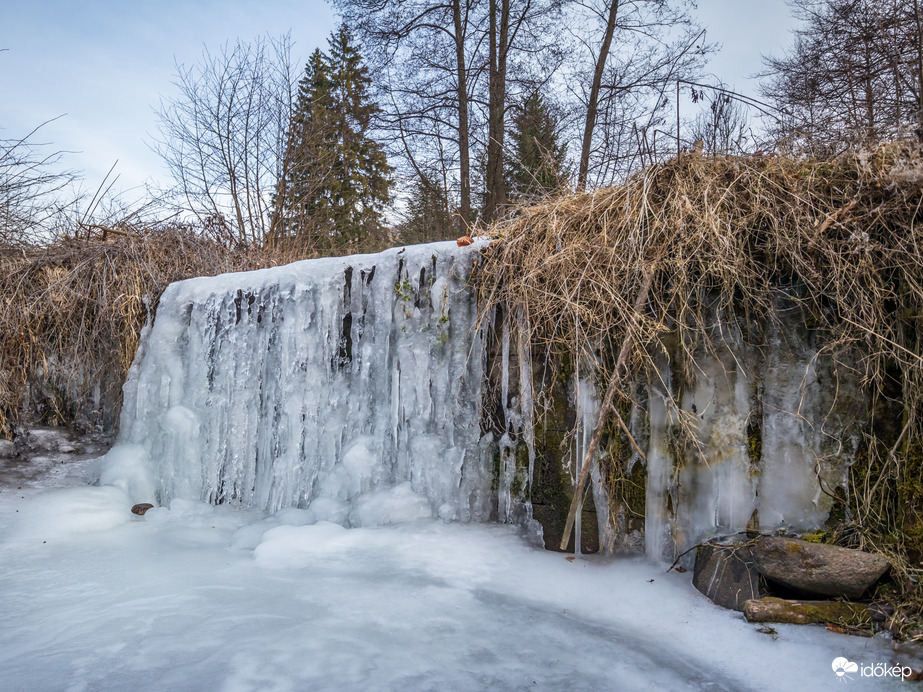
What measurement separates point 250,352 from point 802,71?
317 inches

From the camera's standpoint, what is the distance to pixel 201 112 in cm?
841

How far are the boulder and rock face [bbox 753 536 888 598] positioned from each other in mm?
45

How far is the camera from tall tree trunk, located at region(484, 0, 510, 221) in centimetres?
724

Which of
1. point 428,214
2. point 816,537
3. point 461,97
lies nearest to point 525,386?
point 816,537

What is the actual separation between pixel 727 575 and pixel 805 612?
282mm

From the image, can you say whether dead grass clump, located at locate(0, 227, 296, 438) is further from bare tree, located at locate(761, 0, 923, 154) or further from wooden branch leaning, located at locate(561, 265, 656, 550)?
bare tree, located at locate(761, 0, 923, 154)

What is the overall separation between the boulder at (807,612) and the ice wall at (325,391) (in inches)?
54.0

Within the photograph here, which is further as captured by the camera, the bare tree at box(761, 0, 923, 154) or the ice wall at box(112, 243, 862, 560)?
the bare tree at box(761, 0, 923, 154)

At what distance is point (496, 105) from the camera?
766 centimetres

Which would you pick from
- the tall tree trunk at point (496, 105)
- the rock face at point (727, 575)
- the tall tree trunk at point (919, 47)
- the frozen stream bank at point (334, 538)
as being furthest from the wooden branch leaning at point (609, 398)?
the tall tree trunk at point (496, 105)

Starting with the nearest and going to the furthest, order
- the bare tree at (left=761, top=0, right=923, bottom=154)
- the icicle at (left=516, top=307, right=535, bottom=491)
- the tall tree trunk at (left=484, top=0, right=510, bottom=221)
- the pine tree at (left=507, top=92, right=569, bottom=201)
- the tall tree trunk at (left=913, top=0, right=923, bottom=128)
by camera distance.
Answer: the icicle at (left=516, top=307, right=535, bottom=491) → the tall tree trunk at (left=913, top=0, right=923, bottom=128) → the bare tree at (left=761, top=0, right=923, bottom=154) → the tall tree trunk at (left=484, top=0, right=510, bottom=221) → the pine tree at (left=507, top=92, right=569, bottom=201)

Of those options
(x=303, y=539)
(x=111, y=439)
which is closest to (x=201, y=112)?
(x=111, y=439)

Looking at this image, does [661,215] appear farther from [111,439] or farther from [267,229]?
[267,229]

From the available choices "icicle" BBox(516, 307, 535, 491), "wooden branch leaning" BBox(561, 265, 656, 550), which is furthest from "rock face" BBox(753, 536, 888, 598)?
"icicle" BBox(516, 307, 535, 491)
